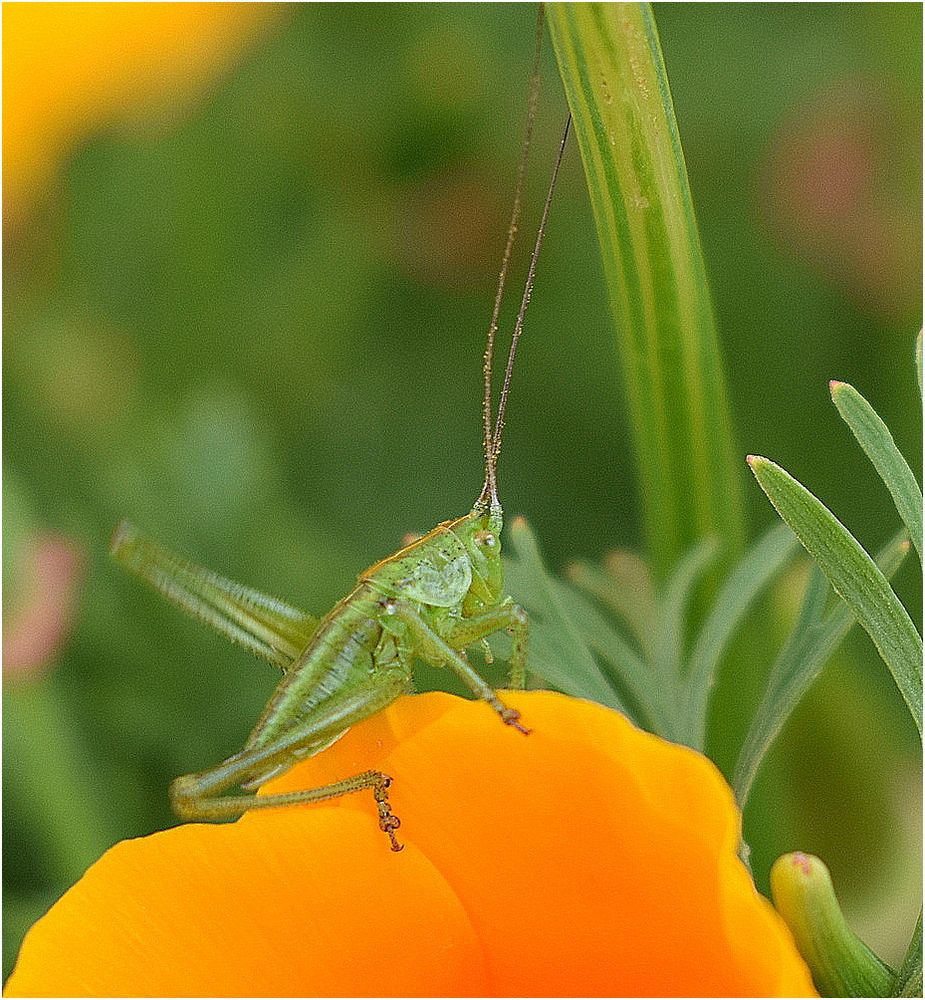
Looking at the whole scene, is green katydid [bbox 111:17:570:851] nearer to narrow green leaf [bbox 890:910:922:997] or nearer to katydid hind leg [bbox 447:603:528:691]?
katydid hind leg [bbox 447:603:528:691]

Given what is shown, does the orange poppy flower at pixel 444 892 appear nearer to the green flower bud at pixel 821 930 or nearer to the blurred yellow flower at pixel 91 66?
the green flower bud at pixel 821 930

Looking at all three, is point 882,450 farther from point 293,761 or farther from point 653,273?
point 293,761

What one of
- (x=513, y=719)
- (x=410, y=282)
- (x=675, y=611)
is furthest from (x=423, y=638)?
(x=410, y=282)

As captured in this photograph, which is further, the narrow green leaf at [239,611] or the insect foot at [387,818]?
the narrow green leaf at [239,611]

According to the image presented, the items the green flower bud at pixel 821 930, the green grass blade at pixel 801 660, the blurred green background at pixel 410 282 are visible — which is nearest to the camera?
the green flower bud at pixel 821 930

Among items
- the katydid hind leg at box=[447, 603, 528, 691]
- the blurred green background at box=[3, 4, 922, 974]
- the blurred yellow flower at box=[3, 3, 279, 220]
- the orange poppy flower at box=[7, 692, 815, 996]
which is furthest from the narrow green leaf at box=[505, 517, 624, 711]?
the blurred yellow flower at box=[3, 3, 279, 220]

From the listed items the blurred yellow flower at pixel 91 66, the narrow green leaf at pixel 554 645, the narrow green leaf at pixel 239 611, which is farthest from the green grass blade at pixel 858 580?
the blurred yellow flower at pixel 91 66
